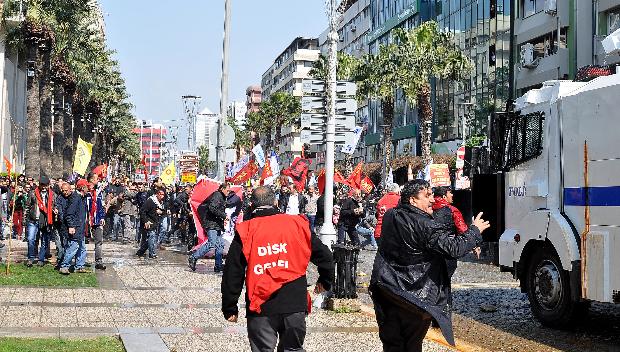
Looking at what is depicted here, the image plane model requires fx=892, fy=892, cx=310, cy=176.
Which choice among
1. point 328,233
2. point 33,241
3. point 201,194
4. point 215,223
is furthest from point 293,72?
point 328,233

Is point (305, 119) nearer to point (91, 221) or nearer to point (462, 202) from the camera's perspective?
point (462, 202)

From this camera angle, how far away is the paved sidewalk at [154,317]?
926 cm

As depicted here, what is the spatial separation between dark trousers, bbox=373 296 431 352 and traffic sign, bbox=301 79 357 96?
7.15 m

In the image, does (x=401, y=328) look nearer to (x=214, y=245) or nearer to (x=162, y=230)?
(x=214, y=245)

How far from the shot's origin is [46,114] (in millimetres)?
41312

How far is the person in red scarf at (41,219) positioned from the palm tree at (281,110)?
8294 cm

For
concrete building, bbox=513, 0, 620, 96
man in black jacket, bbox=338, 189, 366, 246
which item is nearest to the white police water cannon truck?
man in black jacket, bbox=338, 189, 366, 246

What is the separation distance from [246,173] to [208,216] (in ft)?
49.0

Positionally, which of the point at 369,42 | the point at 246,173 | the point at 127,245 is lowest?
the point at 127,245

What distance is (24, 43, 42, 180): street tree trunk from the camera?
120 feet

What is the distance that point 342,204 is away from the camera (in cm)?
2133

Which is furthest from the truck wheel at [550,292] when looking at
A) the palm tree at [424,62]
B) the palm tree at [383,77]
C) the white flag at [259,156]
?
the palm tree at [383,77]

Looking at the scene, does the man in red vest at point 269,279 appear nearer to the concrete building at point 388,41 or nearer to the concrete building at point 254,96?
the concrete building at point 388,41

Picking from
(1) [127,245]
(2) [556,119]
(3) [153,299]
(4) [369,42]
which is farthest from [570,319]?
(4) [369,42]
